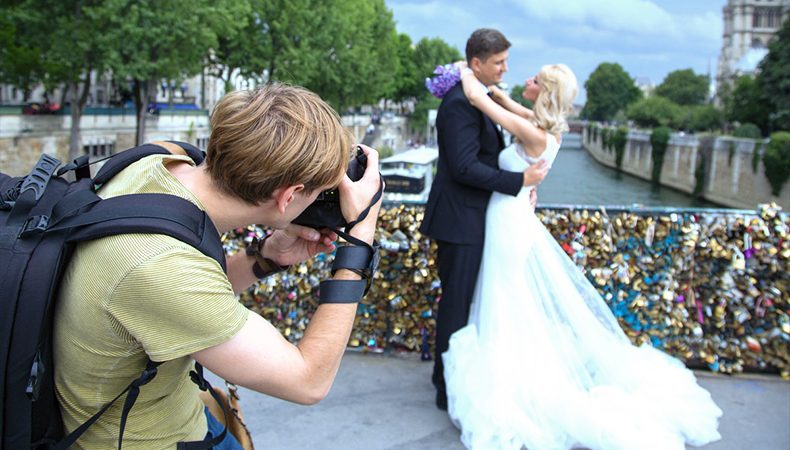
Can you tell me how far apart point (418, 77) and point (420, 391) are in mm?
80196

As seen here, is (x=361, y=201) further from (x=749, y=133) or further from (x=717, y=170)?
(x=749, y=133)

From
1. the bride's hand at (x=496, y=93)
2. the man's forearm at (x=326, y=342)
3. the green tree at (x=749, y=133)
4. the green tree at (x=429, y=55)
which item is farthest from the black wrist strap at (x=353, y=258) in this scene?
the green tree at (x=429, y=55)

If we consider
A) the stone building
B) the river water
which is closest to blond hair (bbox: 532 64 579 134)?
the river water

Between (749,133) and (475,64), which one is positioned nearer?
(475,64)

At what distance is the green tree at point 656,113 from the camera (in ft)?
267

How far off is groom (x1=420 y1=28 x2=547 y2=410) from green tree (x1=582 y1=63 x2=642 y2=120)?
139 meters

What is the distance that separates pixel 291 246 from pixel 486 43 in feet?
8.24

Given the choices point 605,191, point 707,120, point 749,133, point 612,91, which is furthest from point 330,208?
point 612,91

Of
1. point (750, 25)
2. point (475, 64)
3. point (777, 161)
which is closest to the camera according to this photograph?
point (475, 64)

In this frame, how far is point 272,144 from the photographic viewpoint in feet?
5.26

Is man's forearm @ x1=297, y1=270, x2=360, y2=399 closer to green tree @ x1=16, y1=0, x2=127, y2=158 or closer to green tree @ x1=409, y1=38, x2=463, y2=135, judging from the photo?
green tree @ x1=16, y1=0, x2=127, y2=158

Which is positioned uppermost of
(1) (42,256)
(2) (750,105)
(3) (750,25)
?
(3) (750,25)

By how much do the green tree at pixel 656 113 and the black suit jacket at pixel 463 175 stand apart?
3202 inches

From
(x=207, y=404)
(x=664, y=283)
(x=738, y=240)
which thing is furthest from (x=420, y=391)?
(x=207, y=404)
